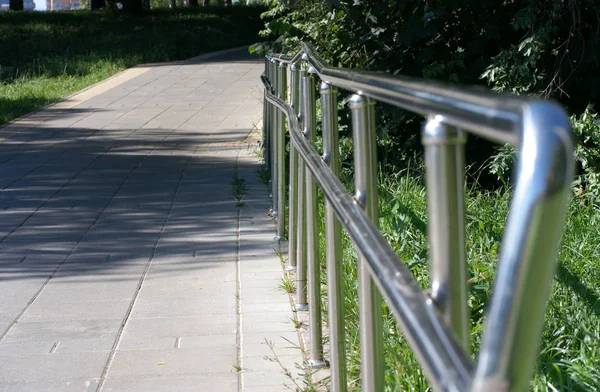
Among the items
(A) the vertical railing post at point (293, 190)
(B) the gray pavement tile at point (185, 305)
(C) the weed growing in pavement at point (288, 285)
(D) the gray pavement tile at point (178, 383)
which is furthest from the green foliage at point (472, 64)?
(D) the gray pavement tile at point (178, 383)

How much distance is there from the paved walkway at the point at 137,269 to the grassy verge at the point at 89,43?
4750mm

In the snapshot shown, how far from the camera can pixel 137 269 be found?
515 centimetres

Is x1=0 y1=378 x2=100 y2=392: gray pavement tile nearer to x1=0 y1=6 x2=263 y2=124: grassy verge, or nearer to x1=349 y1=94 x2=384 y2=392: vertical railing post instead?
x1=349 y1=94 x2=384 y2=392: vertical railing post

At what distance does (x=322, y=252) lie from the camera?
484cm

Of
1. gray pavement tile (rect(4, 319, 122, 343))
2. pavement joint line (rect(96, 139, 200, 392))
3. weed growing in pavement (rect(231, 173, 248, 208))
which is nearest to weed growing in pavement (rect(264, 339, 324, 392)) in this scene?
pavement joint line (rect(96, 139, 200, 392))

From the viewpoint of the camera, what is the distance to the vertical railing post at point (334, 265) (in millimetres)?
2939

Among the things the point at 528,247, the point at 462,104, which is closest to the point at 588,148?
the point at 462,104

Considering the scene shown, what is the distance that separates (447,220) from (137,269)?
4.06 metres

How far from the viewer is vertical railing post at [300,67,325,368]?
3514mm

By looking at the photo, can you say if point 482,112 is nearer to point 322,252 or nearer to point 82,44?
point 322,252

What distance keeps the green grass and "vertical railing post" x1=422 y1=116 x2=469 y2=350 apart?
4.41 ft

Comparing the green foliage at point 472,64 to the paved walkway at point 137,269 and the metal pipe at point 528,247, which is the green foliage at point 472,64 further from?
the metal pipe at point 528,247

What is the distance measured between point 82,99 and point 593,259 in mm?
13348

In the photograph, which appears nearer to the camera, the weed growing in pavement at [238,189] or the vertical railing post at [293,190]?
the vertical railing post at [293,190]
